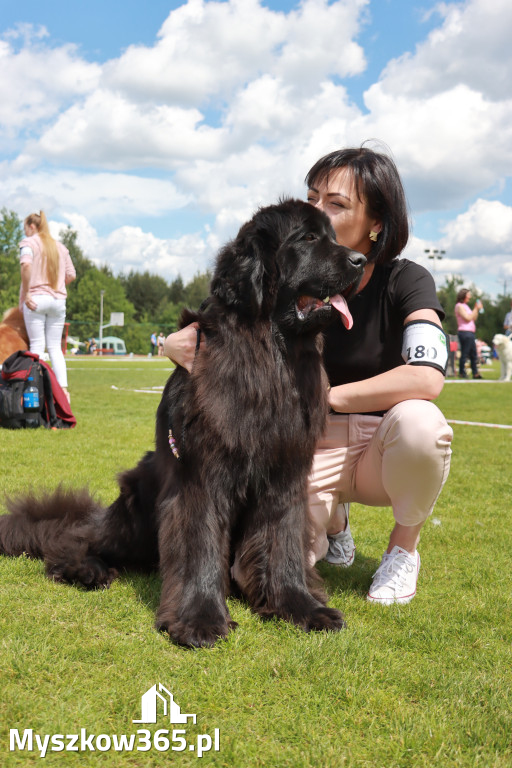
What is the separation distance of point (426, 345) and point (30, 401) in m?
4.83

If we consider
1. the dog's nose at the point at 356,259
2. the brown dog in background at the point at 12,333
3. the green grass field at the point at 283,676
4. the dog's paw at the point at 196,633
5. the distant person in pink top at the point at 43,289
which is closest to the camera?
the green grass field at the point at 283,676

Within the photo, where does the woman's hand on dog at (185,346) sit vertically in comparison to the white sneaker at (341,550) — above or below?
above

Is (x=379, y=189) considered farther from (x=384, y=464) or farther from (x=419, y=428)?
(x=384, y=464)

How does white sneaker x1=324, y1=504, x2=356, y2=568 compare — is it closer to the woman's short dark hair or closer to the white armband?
the white armband

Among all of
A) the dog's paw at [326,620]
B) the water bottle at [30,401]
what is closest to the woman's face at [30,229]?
the water bottle at [30,401]

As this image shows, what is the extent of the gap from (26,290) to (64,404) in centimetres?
130

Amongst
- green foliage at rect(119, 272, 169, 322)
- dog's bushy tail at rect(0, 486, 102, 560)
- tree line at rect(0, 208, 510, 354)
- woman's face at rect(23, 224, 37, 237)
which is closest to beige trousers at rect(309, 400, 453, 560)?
dog's bushy tail at rect(0, 486, 102, 560)

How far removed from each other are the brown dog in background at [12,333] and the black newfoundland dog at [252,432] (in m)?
6.32

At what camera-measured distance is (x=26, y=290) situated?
6.89m

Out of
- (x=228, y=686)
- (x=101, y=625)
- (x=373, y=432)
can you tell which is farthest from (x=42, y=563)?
(x=373, y=432)

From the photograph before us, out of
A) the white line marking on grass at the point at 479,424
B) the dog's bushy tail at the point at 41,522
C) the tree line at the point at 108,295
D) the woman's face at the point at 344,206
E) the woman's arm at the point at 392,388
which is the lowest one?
the white line marking on grass at the point at 479,424

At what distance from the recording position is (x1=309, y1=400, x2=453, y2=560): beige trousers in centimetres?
248

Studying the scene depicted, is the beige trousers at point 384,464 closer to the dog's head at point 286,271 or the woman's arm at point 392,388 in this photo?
the woman's arm at point 392,388

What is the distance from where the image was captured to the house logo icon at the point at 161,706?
156cm
